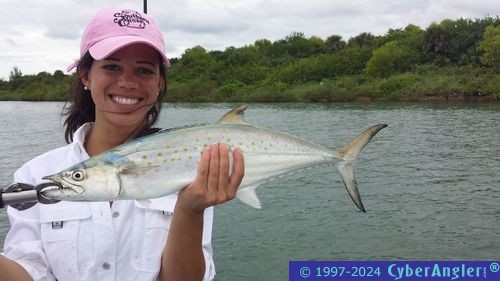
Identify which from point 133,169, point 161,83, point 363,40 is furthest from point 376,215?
point 363,40

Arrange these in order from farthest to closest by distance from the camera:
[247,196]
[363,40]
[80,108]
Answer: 1. [363,40]
2. [80,108]
3. [247,196]

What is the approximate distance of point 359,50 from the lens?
77.0 meters

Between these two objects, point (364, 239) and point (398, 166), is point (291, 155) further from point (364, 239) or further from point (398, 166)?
point (398, 166)

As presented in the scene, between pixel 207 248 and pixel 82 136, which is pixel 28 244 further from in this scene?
pixel 207 248

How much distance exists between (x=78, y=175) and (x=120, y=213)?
1.34ft

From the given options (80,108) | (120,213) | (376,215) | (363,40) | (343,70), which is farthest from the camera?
(363,40)

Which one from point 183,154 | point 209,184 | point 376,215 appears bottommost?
point 376,215

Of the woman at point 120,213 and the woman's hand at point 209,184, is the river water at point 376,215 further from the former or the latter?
the woman's hand at point 209,184

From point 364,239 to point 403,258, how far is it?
99 cm

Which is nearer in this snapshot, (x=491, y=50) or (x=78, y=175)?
(x=78, y=175)

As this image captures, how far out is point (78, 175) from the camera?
2262 millimetres

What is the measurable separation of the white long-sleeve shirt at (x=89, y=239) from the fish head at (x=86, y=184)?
30cm

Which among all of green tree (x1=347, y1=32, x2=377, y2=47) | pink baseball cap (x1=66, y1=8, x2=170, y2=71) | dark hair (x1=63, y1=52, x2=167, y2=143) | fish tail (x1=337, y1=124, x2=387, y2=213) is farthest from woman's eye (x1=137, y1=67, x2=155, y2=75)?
green tree (x1=347, y1=32, x2=377, y2=47)

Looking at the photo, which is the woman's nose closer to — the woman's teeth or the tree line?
the woman's teeth
